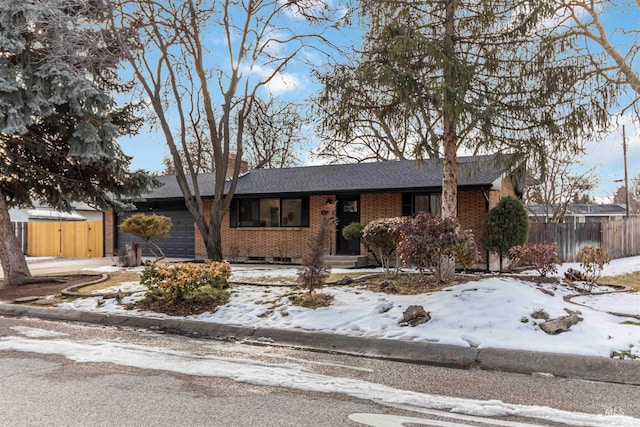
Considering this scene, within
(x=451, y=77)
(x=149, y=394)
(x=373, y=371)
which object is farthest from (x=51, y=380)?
(x=451, y=77)

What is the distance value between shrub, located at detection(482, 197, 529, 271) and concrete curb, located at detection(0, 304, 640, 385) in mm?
8544

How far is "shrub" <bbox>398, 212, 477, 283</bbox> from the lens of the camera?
303 inches

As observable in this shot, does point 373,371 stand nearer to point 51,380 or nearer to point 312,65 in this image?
point 51,380

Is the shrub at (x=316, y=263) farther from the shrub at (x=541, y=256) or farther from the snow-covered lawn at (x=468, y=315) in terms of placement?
the shrub at (x=541, y=256)

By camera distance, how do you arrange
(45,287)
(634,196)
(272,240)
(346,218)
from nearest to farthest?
(45,287) < (346,218) < (272,240) < (634,196)

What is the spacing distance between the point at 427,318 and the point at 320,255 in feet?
6.89

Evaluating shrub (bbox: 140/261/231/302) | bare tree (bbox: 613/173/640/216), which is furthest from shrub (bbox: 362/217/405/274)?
bare tree (bbox: 613/173/640/216)

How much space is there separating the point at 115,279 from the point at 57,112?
4.49 m

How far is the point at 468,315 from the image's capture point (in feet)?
21.1

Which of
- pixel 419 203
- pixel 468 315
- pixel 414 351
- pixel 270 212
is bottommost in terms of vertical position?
pixel 414 351

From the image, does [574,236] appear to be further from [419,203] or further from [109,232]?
[109,232]

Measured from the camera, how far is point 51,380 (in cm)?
452

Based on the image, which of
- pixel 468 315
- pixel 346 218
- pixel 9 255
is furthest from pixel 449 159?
pixel 9 255

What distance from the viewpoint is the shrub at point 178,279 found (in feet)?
26.0
